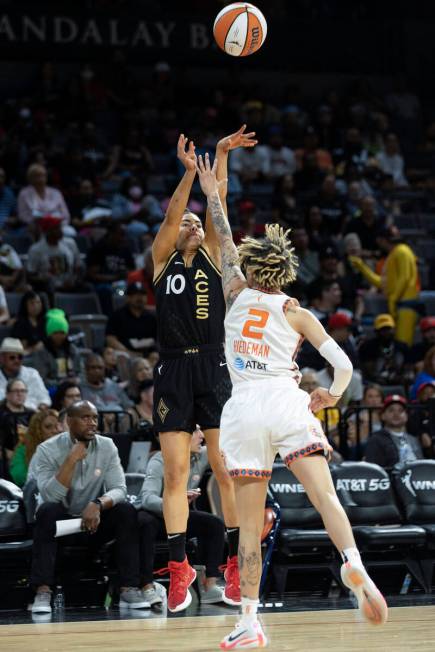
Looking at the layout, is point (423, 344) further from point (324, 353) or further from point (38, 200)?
point (324, 353)

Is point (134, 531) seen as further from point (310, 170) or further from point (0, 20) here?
point (0, 20)

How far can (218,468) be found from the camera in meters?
7.43

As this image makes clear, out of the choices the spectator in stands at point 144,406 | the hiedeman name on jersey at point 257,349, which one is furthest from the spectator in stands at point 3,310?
the hiedeman name on jersey at point 257,349

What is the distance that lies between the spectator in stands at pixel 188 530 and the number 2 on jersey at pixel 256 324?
96.3 inches

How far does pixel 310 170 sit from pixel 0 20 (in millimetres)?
5573

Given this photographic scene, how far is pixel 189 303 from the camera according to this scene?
739cm

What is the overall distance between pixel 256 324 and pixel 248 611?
1457mm

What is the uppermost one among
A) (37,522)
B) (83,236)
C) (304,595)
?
(83,236)

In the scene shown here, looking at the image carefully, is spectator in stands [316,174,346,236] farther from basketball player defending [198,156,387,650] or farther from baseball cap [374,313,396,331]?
basketball player defending [198,156,387,650]

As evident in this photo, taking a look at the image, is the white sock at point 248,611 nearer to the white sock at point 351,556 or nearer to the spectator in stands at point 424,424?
the white sock at point 351,556

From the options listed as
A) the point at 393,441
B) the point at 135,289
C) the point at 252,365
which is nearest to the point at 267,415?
the point at 252,365

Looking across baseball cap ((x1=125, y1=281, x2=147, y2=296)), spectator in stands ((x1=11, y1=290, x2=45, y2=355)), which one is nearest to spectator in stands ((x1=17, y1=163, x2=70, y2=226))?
baseball cap ((x1=125, y1=281, x2=147, y2=296))

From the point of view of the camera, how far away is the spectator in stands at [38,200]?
49.7 feet

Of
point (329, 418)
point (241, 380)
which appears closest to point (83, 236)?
point (329, 418)
